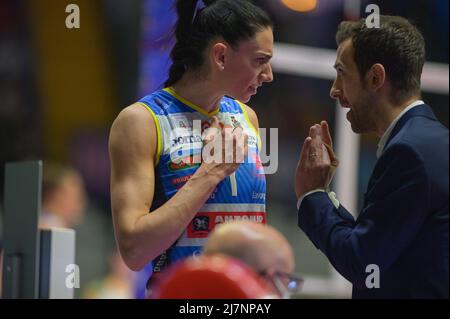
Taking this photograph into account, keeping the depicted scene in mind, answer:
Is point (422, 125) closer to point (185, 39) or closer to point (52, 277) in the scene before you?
point (185, 39)

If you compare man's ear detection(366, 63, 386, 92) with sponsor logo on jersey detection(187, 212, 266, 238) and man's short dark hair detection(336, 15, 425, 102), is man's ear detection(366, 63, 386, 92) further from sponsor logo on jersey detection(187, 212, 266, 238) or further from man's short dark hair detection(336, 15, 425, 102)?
sponsor logo on jersey detection(187, 212, 266, 238)

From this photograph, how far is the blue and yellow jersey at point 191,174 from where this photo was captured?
2.75 metres

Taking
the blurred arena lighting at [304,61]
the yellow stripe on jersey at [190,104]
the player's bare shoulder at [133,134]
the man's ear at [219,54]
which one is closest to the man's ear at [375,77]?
the man's ear at [219,54]

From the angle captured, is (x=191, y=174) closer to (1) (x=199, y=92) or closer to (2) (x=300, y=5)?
(1) (x=199, y=92)

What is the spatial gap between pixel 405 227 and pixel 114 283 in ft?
16.4

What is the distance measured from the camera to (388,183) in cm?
228

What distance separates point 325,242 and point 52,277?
2.80ft

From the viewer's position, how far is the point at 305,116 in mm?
7195

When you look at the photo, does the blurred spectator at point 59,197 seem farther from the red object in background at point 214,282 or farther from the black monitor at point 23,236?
the red object in background at point 214,282

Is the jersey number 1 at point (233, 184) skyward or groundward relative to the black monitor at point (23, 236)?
skyward

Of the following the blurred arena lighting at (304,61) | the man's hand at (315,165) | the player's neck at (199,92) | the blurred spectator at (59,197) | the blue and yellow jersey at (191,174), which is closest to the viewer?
the man's hand at (315,165)

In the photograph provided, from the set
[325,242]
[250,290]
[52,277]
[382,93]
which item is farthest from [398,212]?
[52,277]

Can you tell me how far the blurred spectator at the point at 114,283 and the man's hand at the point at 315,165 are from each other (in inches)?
174

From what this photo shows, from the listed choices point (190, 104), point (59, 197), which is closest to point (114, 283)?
point (59, 197)
